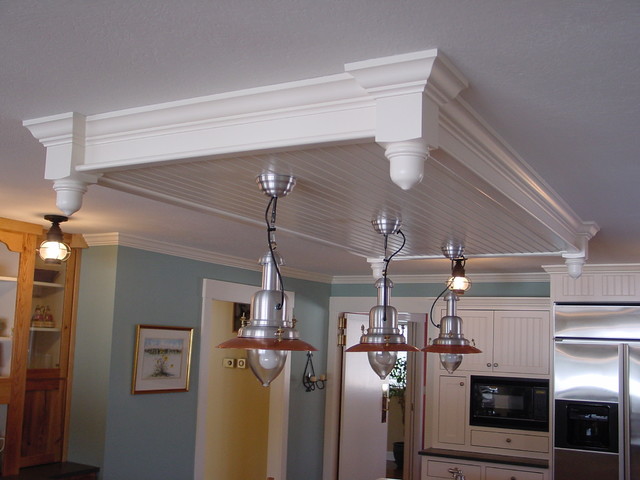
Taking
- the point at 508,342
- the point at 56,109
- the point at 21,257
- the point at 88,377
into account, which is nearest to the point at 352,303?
the point at 508,342

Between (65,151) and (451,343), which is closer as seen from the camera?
(65,151)

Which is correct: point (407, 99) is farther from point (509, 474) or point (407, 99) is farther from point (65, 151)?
point (509, 474)

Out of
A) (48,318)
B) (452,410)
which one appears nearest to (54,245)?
(48,318)

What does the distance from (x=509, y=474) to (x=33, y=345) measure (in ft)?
11.9

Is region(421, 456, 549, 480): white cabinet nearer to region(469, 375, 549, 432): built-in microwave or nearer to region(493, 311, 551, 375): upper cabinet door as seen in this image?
region(469, 375, 549, 432): built-in microwave

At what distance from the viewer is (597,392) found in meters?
5.25

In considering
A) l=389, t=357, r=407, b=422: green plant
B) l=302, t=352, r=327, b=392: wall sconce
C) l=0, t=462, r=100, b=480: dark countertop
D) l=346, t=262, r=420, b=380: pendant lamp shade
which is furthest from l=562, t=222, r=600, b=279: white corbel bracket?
l=389, t=357, r=407, b=422: green plant

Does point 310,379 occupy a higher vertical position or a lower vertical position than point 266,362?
lower

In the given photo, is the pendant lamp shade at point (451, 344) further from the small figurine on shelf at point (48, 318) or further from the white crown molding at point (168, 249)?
the small figurine on shelf at point (48, 318)

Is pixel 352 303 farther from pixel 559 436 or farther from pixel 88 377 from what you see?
pixel 88 377

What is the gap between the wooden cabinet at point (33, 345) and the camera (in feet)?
15.3

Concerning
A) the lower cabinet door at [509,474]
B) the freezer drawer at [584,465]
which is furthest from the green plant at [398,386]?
the freezer drawer at [584,465]

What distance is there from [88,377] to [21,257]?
93 cm

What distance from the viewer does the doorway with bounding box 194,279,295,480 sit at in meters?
5.64
